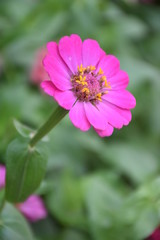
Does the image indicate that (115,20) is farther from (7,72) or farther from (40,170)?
(40,170)

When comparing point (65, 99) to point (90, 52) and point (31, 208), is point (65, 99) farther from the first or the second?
point (31, 208)

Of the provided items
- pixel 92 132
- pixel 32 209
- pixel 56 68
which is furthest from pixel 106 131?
pixel 92 132

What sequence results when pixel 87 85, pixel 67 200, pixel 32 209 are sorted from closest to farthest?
pixel 87 85 < pixel 32 209 < pixel 67 200

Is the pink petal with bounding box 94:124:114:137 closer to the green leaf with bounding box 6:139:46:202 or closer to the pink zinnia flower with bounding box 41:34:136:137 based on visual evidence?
the pink zinnia flower with bounding box 41:34:136:137

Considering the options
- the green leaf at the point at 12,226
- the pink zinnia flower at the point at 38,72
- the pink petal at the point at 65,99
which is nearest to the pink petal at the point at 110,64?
the pink petal at the point at 65,99

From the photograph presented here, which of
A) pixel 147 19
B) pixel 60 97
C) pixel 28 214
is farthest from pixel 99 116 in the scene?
pixel 147 19

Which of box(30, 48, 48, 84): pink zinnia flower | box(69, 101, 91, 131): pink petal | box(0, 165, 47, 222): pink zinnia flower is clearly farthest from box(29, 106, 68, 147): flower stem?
box(30, 48, 48, 84): pink zinnia flower
